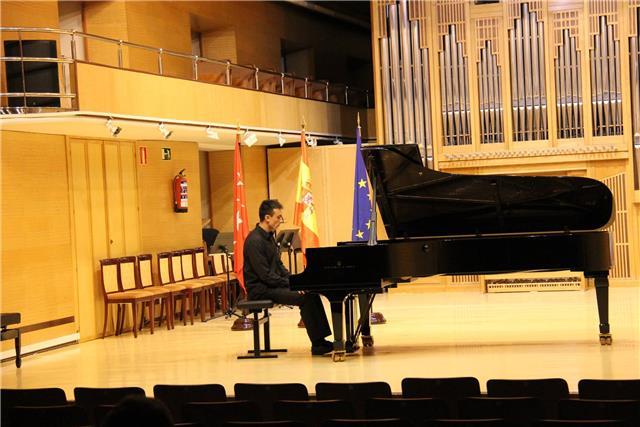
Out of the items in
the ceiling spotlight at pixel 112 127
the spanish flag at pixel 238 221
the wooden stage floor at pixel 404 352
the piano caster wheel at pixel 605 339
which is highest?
the ceiling spotlight at pixel 112 127

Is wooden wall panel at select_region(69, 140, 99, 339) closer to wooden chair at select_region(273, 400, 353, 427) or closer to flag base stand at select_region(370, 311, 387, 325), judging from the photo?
flag base stand at select_region(370, 311, 387, 325)

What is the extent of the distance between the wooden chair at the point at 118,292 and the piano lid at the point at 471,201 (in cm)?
380

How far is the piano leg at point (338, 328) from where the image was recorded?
8453 mm

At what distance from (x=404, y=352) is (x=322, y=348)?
758mm

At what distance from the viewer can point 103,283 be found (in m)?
11.7

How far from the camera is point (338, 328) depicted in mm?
8547

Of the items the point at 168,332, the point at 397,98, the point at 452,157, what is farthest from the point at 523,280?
the point at 168,332

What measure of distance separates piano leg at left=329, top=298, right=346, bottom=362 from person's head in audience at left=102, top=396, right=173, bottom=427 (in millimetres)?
5827

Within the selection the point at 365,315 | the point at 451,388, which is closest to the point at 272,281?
the point at 365,315

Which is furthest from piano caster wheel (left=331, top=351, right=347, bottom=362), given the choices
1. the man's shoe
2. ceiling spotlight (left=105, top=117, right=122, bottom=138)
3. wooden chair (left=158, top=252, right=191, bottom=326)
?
wooden chair (left=158, top=252, right=191, bottom=326)

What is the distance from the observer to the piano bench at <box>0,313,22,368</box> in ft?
31.5

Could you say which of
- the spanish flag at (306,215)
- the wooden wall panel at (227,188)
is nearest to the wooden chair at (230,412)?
the spanish flag at (306,215)

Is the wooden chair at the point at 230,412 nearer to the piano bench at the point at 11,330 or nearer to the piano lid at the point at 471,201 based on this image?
the piano lid at the point at 471,201

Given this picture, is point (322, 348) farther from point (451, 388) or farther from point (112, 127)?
point (451, 388)
